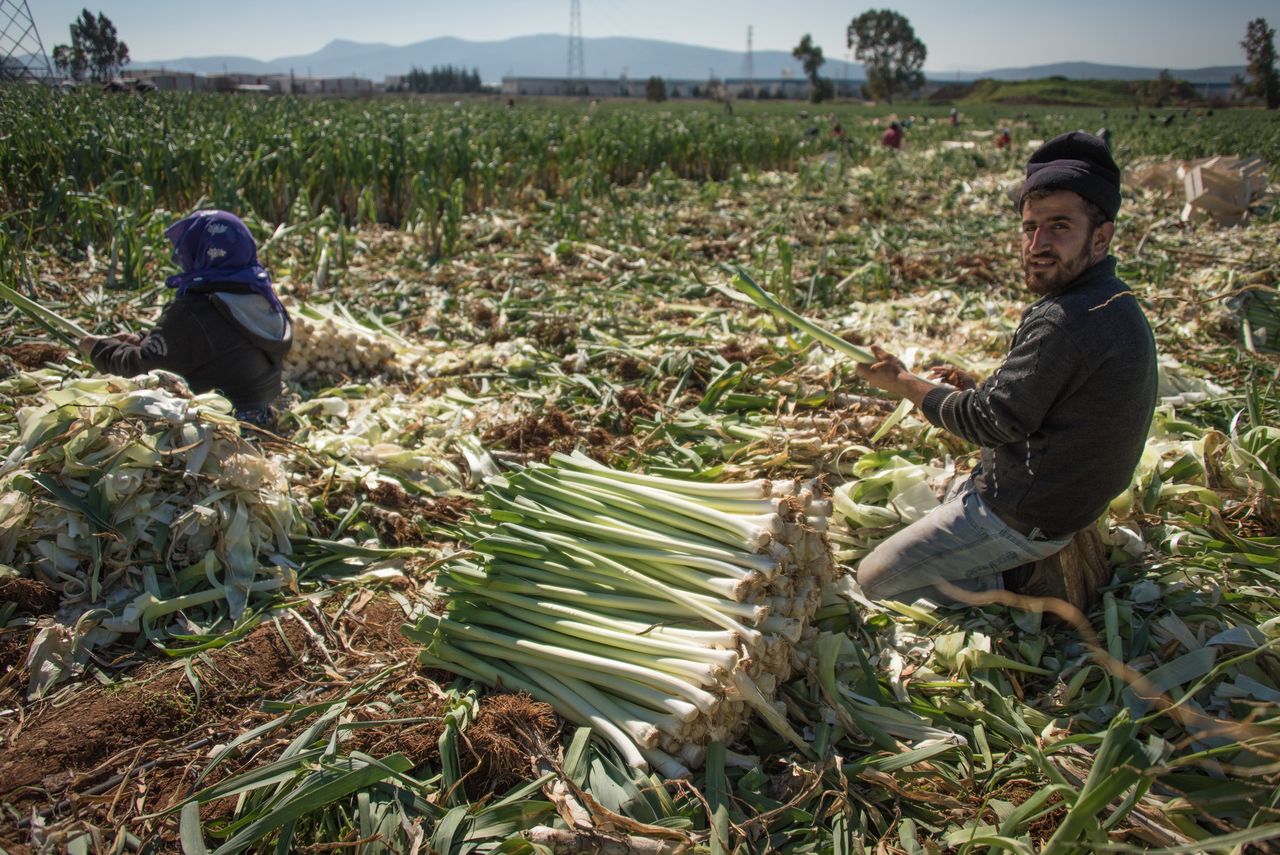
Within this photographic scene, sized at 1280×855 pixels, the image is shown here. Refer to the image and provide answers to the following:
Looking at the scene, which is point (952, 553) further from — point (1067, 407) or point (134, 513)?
point (134, 513)

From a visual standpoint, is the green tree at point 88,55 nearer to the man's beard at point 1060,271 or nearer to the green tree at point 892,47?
the man's beard at point 1060,271

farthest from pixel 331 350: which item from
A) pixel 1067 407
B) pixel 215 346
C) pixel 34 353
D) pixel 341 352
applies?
pixel 1067 407

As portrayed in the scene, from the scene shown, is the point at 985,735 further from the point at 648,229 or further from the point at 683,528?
the point at 648,229

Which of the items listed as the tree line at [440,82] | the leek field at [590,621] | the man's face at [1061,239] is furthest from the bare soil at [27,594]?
the tree line at [440,82]

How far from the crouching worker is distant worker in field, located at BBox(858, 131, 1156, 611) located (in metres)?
2.87

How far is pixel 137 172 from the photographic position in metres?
7.13

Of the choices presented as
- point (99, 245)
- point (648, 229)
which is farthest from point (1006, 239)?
point (99, 245)

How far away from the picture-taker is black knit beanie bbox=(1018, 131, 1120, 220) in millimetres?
2137

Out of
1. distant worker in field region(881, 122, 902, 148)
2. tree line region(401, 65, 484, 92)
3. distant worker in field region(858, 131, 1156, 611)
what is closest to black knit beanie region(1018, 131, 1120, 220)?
distant worker in field region(858, 131, 1156, 611)

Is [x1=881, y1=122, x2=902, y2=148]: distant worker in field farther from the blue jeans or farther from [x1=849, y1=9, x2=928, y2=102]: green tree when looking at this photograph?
[x1=849, y1=9, x2=928, y2=102]: green tree

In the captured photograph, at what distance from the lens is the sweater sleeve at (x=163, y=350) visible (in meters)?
3.41

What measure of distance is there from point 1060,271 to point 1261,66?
201ft

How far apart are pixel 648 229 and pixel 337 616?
6.96 meters

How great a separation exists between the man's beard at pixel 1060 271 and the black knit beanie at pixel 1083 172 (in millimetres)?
113
